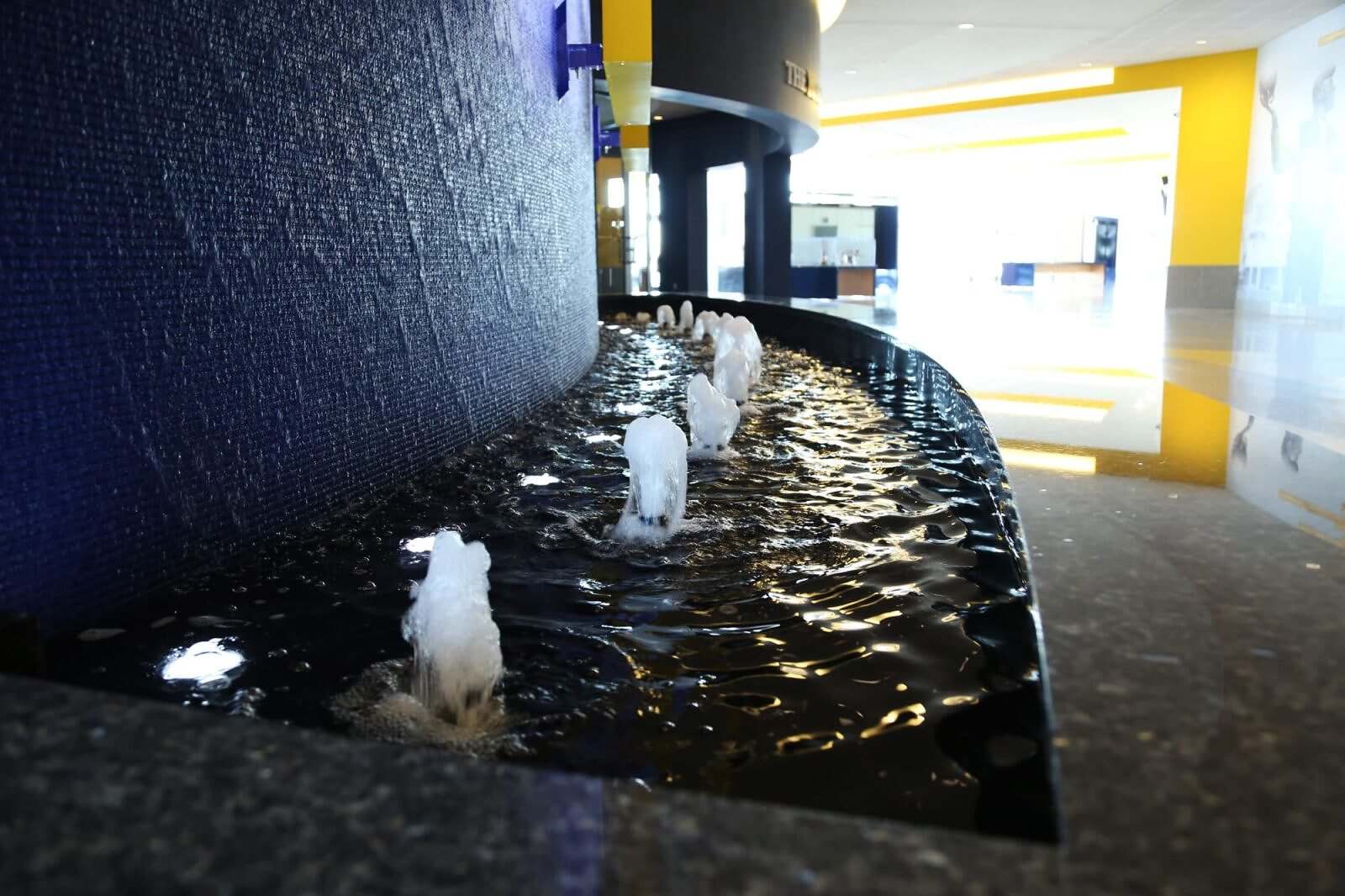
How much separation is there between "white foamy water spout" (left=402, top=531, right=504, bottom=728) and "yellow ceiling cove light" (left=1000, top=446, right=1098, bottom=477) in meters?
1.67

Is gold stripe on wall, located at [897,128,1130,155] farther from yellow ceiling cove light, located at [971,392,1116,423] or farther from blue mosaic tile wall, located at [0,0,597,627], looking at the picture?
blue mosaic tile wall, located at [0,0,597,627]

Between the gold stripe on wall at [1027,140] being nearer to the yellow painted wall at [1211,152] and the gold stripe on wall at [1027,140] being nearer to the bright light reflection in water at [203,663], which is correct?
the yellow painted wall at [1211,152]

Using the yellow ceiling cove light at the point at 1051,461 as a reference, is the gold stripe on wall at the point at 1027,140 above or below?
above

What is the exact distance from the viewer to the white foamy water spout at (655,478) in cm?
322

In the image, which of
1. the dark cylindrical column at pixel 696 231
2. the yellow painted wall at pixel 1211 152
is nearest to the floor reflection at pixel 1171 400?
the yellow painted wall at pixel 1211 152

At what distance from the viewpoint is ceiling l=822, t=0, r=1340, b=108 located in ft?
39.5

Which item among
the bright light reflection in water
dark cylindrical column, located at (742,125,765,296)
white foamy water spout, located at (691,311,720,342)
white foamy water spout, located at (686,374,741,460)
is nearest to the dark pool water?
the bright light reflection in water

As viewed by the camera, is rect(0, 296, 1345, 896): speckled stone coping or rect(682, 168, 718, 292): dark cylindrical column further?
rect(682, 168, 718, 292): dark cylindrical column

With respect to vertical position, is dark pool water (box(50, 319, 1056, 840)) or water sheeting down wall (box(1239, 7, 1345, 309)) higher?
water sheeting down wall (box(1239, 7, 1345, 309))

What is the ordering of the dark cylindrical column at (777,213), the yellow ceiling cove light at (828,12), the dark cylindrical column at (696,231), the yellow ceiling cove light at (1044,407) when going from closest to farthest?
the yellow ceiling cove light at (1044,407)
the yellow ceiling cove light at (828,12)
the dark cylindrical column at (777,213)
the dark cylindrical column at (696,231)

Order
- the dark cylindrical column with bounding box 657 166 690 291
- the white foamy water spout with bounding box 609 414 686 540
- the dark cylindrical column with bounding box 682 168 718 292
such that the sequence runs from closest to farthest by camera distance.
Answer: the white foamy water spout with bounding box 609 414 686 540
the dark cylindrical column with bounding box 682 168 718 292
the dark cylindrical column with bounding box 657 166 690 291

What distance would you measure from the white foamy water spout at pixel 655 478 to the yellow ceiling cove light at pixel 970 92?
15.7m

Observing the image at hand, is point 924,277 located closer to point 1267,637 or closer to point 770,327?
point 770,327

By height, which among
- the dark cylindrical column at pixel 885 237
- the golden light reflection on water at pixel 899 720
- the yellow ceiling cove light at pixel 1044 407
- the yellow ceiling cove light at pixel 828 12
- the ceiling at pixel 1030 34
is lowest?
the golden light reflection on water at pixel 899 720
